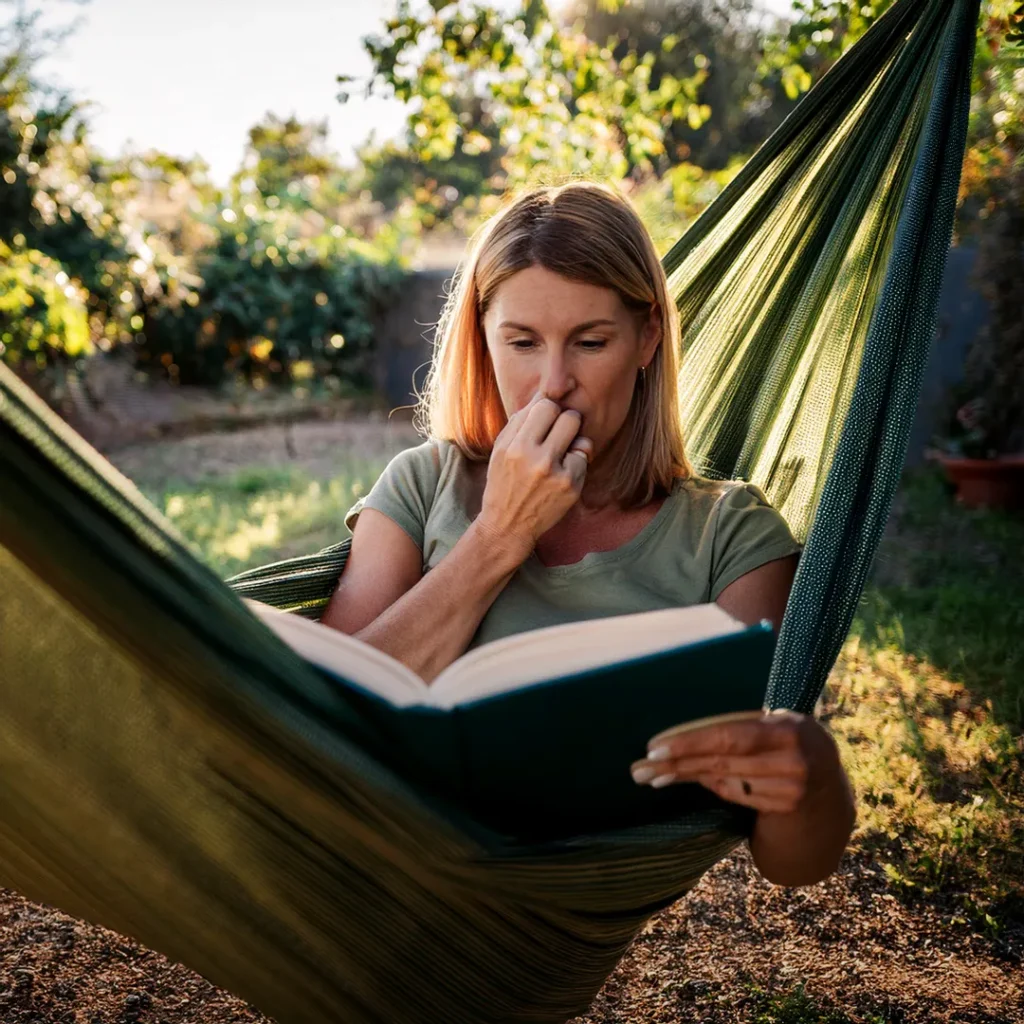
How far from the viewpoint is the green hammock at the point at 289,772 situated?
0.87m

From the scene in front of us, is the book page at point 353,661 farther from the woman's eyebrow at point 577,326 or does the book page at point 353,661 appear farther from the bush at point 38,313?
the bush at point 38,313

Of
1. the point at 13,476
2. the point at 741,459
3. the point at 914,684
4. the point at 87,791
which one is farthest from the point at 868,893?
the point at 13,476

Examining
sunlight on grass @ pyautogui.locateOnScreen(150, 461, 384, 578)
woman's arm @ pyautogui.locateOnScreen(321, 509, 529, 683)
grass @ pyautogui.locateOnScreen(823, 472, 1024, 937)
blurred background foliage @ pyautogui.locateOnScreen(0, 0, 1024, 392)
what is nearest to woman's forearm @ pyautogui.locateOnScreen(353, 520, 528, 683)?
woman's arm @ pyautogui.locateOnScreen(321, 509, 529, 683)

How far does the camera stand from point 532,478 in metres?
1.46

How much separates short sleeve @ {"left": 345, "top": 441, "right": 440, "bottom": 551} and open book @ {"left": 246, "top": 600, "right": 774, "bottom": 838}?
642 mm

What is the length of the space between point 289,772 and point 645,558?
76 cm

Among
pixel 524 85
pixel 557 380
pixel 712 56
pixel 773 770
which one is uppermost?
pixel 712 56

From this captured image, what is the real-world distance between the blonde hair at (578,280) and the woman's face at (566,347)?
3cm

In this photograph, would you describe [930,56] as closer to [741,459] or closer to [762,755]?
[741,459]

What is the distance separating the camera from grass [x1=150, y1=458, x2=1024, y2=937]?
2.27 m

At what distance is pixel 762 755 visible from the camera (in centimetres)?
102

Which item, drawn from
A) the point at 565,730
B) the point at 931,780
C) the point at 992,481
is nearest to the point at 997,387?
the point at 992,481

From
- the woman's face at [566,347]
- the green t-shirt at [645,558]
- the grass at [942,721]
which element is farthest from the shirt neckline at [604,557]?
the grass at [942,721]

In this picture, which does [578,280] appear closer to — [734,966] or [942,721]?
[734,966]
